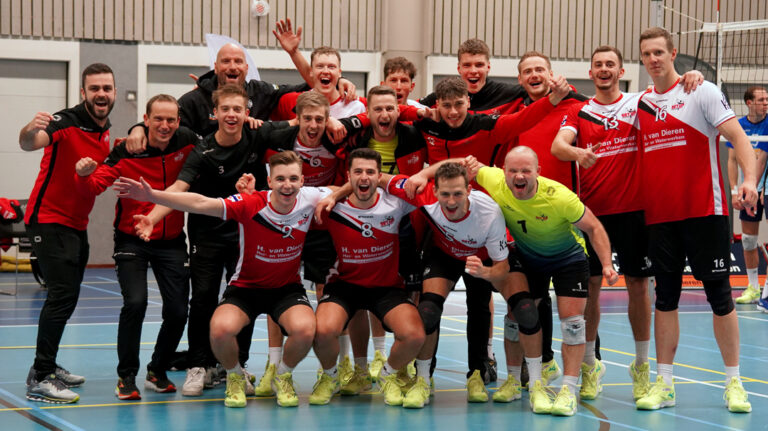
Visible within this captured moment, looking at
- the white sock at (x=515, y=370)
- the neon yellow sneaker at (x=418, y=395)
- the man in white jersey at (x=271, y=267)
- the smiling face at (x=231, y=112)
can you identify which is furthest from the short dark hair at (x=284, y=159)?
the white sock at (x=515, y=370)

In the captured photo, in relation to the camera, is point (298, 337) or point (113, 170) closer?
point (298, 337)

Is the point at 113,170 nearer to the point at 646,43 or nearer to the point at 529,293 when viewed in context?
the point at 529,293

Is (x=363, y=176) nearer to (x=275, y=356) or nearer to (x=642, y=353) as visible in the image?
(x=275, y=356)

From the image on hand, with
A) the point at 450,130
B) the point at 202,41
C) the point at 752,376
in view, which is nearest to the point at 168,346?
the point at 450,130

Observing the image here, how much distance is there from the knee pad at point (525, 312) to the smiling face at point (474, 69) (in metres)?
1.83

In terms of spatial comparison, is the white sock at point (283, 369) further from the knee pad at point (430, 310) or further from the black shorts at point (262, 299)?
the knee pad at point (430, 310)

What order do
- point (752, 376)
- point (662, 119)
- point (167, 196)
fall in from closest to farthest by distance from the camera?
point (167, 196)
point (662, 119)
point (752, 376)

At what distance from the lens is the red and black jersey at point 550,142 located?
6.76 meters

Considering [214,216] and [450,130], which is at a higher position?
[450,130]

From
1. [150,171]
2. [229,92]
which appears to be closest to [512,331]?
[229,92]

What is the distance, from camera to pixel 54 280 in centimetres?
629

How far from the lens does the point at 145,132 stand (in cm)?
651

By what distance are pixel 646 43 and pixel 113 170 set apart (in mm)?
3637

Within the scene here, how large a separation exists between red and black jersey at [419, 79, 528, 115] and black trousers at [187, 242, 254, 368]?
2.05 metres
